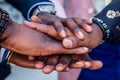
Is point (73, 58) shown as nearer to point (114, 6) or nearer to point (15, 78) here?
point (114, 6)

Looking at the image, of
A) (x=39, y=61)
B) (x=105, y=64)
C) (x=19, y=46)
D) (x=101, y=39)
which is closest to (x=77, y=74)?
(x=105, y=64)

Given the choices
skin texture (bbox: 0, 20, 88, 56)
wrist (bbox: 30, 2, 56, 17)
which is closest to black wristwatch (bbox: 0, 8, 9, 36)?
skin texture (bbox: 0, 20, 88, 56)

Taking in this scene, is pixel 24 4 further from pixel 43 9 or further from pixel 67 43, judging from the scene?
pixel 67 43

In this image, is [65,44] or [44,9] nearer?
[65,44]

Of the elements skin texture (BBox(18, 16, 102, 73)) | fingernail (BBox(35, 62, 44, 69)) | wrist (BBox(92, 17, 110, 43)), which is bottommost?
fingernail (BBox(35, 62, 44, 69))

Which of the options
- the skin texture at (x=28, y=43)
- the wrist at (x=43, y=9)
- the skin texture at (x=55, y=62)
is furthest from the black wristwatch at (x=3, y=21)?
the wrist at (x=43, y=9)

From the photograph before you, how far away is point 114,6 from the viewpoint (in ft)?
4.43

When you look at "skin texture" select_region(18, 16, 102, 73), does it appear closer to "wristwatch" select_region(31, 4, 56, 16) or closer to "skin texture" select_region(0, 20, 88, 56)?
"skin texture" select_region(0, 20, 88, 56)

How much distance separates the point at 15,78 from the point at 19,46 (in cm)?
47

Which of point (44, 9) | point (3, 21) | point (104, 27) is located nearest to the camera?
point (3, 21)

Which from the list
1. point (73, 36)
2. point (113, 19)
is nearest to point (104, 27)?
point (113, 19)

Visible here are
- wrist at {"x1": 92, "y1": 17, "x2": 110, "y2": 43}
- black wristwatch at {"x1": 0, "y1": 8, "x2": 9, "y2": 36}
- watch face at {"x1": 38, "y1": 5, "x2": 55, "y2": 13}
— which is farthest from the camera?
watch face at {"x1": 38, "y1": 5, "x2": 55, "y2": 13}

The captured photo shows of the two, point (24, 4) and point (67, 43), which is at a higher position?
point (67, 43)

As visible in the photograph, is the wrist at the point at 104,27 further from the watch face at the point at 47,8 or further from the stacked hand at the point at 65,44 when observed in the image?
the watch face at the point at 47,8
